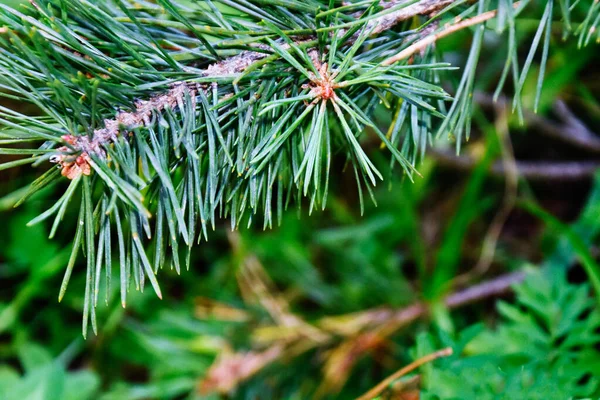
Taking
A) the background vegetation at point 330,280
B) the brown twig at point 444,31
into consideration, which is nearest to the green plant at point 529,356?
the background vegetation at point 330,280

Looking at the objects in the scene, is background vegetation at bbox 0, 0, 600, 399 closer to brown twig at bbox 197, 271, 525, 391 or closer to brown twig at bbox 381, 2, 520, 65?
brown twig at bbox 197, 271, 525, 391

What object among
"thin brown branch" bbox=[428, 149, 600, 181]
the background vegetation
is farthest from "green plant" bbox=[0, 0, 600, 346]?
"thin brown branch" bbox=[428, 149, 600, 181]

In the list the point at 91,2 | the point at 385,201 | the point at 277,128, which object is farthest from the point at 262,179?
the point at 385,201

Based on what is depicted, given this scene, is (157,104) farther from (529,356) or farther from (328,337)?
(328,337)

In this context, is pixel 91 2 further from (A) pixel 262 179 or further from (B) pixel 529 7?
(B) pixel 529 7

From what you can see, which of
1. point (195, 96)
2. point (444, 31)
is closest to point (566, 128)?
point (444, 31)

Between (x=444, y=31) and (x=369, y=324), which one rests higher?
(x=444, y=31)
